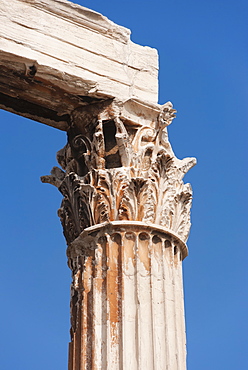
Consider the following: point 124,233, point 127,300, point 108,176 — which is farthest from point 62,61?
point 127,300

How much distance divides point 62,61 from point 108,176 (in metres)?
1.94

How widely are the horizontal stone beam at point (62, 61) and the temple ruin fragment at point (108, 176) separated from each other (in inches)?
0.7

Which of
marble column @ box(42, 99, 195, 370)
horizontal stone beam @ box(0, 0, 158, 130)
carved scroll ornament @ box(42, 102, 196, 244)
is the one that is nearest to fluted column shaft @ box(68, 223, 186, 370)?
marble column @ box(42, 99, 195, 370)

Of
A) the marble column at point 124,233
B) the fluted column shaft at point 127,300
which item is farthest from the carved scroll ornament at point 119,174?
the fluted column shaft at point 127,300

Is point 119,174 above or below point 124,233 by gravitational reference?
above

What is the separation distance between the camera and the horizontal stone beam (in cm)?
1526

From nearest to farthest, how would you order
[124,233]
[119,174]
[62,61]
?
[124,233] < [119,174] < [62,61]

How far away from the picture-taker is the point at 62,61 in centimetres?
1552

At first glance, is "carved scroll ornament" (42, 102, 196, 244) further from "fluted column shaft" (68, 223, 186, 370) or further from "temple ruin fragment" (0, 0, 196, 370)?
"fluted column shaft" (68, 223, 186, 370)

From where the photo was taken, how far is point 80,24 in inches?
638

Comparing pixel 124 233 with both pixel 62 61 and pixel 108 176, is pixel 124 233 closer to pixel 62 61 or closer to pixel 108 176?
pixel 108 176

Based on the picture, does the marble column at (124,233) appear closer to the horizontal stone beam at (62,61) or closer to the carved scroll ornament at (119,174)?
the carved scroll ornament at (119,174)

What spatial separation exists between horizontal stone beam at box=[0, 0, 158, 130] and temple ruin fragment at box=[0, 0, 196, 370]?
19 millimetres

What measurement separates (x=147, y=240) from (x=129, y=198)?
717mm
